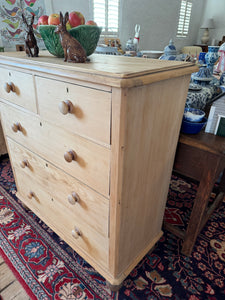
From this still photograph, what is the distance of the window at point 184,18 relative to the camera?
588cm

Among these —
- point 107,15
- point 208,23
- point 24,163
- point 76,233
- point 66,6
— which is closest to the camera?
point 76,233

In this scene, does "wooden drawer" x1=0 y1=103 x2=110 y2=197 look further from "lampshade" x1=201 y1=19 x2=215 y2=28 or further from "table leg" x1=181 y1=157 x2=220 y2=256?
"lampshade" x1=201 y1=19 x2=215 y2=28

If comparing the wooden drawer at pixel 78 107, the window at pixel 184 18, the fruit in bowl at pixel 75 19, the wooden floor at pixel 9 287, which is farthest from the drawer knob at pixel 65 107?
the window at pixel 184 18

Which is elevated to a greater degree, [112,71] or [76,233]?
[112,71]

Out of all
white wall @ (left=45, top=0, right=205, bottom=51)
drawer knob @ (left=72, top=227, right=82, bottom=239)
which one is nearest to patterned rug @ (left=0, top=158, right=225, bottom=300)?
drawer knob @ (left=72, top=227, right=82, bottom=239)

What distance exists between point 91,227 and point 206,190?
55 cm

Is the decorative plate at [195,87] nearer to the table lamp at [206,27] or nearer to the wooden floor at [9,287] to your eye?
the wooden floor at [9,287]

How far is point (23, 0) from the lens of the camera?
2.43 meters

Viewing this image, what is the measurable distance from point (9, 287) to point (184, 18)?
23.8 feet

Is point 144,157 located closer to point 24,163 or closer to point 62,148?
point 62,148

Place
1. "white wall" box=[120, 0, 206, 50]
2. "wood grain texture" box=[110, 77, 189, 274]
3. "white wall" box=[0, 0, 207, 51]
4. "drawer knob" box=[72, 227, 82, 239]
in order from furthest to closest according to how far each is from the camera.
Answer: "white wall" box=[120, 0, 206, 50] → "white wall" box=[0, 0, 207, 51] → "drawer knob" box=[72, 227, 82, 239] → "wood grain texture" box=[110, 77, 189, 274]

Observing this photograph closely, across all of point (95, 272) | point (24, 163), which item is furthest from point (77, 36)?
point (95, 272)

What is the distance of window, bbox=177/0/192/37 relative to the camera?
5.88 metres

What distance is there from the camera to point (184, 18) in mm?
6105
